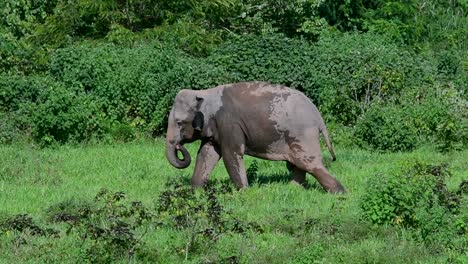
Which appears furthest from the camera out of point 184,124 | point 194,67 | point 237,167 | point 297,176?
point 194,67

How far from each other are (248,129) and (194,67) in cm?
587

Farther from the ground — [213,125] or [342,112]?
[213,125]

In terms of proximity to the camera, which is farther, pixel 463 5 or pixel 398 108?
pixel 463 5

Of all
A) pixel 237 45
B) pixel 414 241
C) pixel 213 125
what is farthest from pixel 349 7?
pixel 414 241

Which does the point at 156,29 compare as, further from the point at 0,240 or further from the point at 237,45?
the point at 0,240

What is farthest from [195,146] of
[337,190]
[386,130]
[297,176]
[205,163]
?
[337,190]

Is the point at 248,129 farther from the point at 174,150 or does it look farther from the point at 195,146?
the point at 195,146

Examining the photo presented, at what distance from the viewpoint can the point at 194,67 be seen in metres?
20.4

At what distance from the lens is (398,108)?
18.9 m

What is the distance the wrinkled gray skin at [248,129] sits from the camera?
14469 mm

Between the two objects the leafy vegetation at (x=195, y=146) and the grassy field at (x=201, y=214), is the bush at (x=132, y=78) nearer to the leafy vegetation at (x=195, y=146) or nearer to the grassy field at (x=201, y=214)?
the leafy vegetation at (x=195, y=146)

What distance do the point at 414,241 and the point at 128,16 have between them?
492 inches

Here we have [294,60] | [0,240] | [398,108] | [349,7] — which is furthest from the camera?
[349,7]

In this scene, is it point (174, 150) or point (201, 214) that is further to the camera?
point (174, 150)
